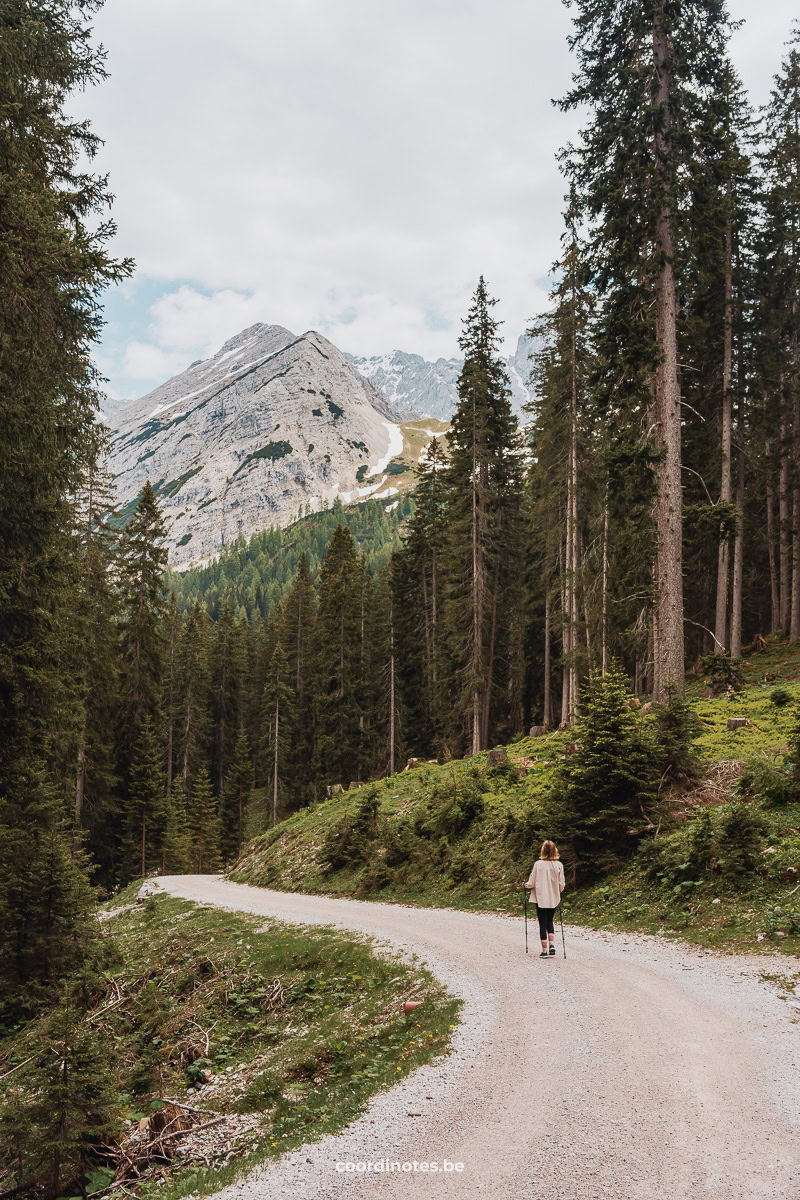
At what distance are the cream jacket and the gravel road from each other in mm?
1269

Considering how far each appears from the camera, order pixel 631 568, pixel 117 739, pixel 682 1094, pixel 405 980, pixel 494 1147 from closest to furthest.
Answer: pixel 494 1147, pixel 682 1094, pixel 405 980, pixel 631 568, pixel 117 739

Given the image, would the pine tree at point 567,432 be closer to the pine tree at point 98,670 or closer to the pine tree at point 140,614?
the pine tree at point 98,670

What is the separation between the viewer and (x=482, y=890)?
48.6ft

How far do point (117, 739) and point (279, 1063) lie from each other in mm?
31753

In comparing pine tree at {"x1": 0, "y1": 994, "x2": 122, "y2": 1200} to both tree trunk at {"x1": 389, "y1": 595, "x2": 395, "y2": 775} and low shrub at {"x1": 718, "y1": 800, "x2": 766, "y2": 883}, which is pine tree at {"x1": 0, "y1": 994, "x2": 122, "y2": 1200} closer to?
low shrub at {"x1": 718, "y1": 800, "x2": 766, "y2": 883}

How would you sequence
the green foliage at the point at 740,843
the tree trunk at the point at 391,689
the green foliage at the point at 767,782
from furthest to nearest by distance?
the tree trunk at the point at 391,689, the green foliage at the point at 767,782, the green foliage at the point at 740,843

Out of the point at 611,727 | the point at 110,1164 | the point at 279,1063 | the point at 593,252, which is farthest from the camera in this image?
the point at 593,252

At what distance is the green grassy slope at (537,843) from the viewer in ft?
33.1

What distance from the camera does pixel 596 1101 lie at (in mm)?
4867

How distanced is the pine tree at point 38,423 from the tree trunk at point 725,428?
70.2 feet

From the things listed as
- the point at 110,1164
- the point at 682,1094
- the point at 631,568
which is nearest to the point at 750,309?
the point at 631,568

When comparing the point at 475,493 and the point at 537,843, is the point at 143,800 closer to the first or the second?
the point at 475,493

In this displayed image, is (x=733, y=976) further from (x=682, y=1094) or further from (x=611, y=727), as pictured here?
(x=611, y=727)

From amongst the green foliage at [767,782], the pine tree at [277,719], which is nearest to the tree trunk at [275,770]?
the pine tree at [277,719]
